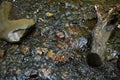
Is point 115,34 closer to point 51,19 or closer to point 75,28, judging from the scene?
point 75,28

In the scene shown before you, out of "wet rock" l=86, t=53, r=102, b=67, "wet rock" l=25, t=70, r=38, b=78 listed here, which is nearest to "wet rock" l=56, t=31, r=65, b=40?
"wet rock" l=86, t=53, r=102, b=67

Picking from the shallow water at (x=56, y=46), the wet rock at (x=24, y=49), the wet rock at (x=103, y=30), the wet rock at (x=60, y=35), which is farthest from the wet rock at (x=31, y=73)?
the wet rock at (x=103, y=30)

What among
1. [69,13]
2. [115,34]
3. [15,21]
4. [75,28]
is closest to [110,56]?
[115,34]

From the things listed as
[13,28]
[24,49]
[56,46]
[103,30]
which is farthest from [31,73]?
[103,30]

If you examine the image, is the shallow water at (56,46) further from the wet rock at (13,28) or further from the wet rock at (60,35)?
the wet rock at (13,28)

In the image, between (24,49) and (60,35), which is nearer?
(24,49)

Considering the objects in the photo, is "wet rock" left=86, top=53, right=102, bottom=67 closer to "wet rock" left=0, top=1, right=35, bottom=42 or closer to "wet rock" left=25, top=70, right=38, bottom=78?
"wet rock" left=25, top=70, right=38, bottom=78

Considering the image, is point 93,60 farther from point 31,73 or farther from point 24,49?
point 24,49
